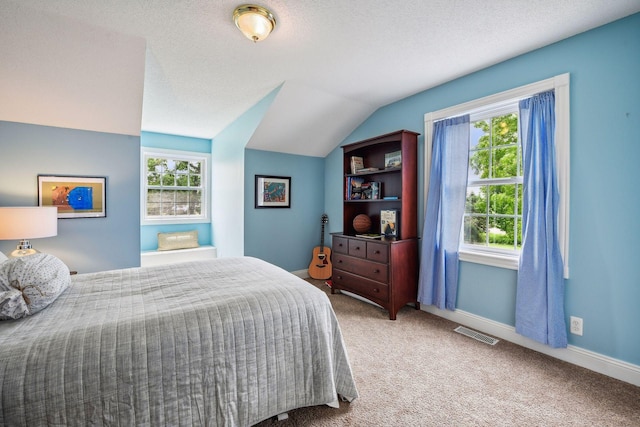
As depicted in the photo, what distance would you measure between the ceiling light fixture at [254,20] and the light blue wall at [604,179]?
2132 mm

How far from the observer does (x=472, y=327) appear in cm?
267

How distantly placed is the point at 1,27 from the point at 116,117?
102cm

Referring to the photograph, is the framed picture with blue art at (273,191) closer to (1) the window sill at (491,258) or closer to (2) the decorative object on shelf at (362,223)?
(2) the decorative object on shelf at (362,223)

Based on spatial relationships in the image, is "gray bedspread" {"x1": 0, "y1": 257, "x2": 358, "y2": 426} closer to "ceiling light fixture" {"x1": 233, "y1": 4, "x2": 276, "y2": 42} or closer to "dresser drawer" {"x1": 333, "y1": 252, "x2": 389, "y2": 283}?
"dresser drawer" {"x1": 333, "y1": 252, "x2": 389, "y2": 283}

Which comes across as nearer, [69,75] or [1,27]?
[1,27]

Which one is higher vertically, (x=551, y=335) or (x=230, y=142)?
(x=230, y=142)

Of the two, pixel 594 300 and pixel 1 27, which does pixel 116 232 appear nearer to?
pixel 1 27

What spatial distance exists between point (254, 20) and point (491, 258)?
2.72 m

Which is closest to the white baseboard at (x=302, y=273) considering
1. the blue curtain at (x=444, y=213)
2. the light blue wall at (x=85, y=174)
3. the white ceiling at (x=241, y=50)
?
the blue curtain at (x=444, y=213)

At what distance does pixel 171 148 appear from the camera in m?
4.66

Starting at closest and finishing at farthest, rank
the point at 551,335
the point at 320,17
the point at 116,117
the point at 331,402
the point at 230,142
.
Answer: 1. the point at 331,402
2. the point at 320,17
3. the point at 551,335
4. the point at 116,117
5. the point at 230,142

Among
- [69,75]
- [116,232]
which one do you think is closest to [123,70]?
[69,75]

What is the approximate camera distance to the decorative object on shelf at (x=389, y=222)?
3174mm

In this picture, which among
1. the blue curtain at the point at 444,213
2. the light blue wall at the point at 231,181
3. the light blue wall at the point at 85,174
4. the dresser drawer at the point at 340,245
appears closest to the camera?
the light blue wall at the point at 85,174
